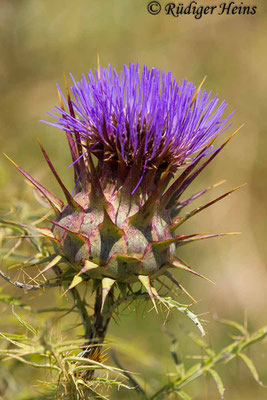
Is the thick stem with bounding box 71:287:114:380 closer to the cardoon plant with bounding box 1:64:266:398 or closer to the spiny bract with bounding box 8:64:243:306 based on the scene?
the cardoon plant with bounding box 1:64:266:398

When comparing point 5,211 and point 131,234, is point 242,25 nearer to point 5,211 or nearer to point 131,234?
point 5,211

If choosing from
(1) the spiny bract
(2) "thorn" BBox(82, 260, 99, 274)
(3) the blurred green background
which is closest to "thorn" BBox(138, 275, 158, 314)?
(1) the spiny bract

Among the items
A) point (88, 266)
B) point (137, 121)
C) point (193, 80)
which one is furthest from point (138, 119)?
point (193, 80)

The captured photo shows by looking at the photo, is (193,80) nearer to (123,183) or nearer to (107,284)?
(123,183)

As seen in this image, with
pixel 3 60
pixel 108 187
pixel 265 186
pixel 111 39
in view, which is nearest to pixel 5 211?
pixel 108 187

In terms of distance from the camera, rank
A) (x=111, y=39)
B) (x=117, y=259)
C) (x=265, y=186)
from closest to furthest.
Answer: (x=117, y=259) < (x=111, y=39) < (x=265, y=186)

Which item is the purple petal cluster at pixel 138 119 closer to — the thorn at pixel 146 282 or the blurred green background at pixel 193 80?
the thorn at pixel 146 282
